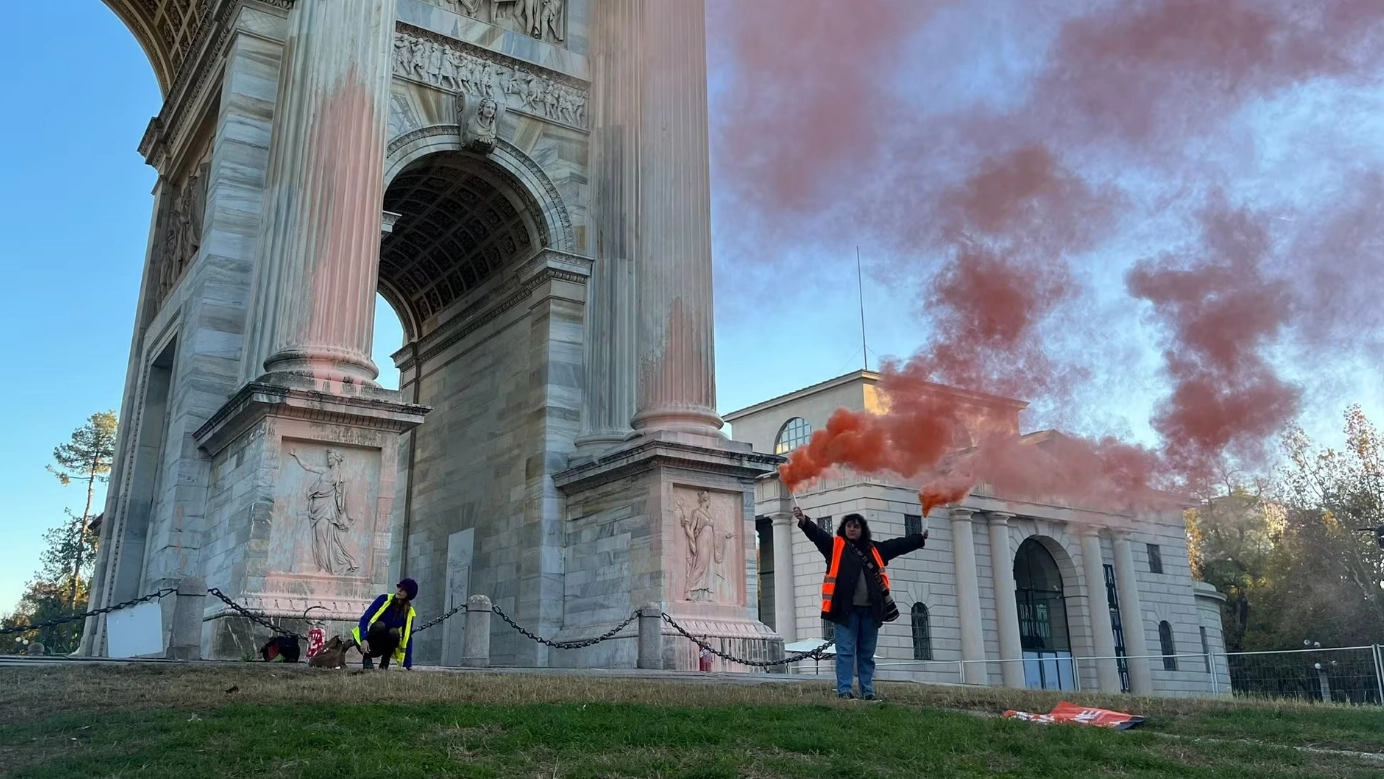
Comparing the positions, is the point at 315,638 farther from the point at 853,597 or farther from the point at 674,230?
the point at 674,230

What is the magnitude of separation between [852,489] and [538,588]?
2593 cm

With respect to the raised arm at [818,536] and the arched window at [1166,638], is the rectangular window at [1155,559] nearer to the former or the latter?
the arched window at [1166,638]

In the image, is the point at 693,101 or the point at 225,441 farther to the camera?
the point at 693,101

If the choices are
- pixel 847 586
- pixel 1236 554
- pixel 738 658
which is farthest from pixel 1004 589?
pixel 847 586

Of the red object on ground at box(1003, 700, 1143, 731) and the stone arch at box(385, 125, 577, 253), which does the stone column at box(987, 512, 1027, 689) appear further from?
the red object on ground at box(1003, 700, 1143, 731)

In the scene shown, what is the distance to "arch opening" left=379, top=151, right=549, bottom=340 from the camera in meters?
23.7

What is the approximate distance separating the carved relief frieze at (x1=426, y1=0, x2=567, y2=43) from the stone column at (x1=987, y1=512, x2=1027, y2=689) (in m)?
32.1

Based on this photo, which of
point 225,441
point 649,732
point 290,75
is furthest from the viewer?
point 290,75

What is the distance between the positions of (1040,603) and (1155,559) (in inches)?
315

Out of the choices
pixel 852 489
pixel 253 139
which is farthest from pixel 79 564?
pixel 253 139

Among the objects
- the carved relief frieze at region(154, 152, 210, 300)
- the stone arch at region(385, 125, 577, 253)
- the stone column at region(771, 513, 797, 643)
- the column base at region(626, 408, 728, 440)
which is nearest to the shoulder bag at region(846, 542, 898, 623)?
the column base at region(626, 408, 728, 440)

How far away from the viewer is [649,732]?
316 inches

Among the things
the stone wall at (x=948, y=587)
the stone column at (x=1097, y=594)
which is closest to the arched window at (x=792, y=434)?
the stone wall at (x=948, y=587)

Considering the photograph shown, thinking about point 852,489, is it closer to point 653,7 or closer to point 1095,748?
point 653,7
